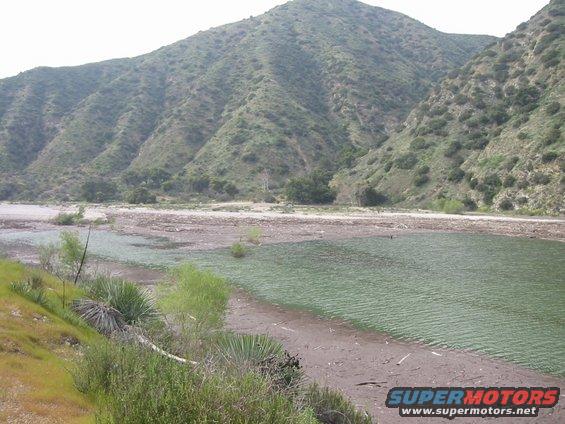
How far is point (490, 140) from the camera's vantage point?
6775cm

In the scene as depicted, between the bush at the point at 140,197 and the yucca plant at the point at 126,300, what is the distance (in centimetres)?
7419

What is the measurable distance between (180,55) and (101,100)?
130 feet

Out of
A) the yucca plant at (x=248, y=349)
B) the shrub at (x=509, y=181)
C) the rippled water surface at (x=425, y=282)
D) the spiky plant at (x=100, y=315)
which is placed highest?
the spiky plant at (x=100, y=315)

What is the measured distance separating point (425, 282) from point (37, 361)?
21.8 metres

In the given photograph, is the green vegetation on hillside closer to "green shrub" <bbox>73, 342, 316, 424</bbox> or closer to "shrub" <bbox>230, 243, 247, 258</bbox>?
"green shrub" <bbox>73, 342, 316, 424</bbox>

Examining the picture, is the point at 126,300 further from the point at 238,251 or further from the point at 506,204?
the point at 506,204

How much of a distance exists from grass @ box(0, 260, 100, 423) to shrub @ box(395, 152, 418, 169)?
224 feet

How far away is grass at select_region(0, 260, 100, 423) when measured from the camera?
22.6ft

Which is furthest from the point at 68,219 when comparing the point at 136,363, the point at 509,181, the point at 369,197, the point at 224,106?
the point at 224,106

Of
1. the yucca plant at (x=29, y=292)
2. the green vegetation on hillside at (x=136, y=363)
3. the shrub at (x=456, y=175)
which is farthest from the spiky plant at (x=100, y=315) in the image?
Result: the shrub at (x=456, y=175)

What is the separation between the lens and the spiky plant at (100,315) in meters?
12.5

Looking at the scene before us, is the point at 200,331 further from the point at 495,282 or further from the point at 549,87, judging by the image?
the point at 549,87

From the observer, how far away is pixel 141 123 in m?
129

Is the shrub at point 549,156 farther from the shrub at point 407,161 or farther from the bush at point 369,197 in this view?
the bush at point 369,197
